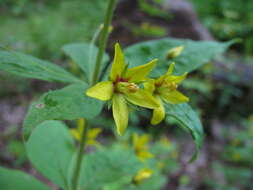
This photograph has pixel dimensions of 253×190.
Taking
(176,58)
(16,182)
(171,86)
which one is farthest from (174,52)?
(16,182)

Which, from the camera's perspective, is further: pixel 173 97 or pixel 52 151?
pixel 52 151

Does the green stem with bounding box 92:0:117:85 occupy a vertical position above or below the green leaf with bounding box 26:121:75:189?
above

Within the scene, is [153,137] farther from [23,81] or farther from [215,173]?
[23,81]

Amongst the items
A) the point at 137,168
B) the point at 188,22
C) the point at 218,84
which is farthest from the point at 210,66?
the point at 137,168

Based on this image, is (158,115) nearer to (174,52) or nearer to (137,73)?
(137,73)

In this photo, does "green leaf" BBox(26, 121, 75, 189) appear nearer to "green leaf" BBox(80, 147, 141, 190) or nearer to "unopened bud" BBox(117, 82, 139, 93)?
"green leaf" BBox(80, 147, 141, 190)

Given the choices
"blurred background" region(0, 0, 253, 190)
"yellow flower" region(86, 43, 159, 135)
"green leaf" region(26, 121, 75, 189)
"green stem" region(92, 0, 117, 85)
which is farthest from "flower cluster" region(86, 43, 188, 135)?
"blurred background" region(0, 0, 253, 190)

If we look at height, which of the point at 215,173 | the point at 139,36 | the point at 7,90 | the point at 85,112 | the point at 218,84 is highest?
the point at 85,112
